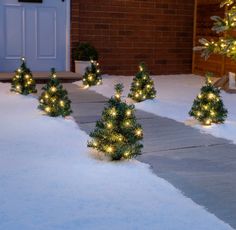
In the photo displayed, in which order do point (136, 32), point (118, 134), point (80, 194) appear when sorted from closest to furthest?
point (80, 194)
point (118, 134)
point (136, 32)

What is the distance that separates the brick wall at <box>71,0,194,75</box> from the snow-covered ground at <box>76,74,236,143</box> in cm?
65

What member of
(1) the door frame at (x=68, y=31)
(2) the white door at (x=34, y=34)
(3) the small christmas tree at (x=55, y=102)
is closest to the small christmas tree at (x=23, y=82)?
(3) the small christmas tree at (x=55, y=102)

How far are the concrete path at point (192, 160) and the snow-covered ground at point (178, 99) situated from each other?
1.04ft

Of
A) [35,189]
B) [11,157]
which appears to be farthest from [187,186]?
[11,157]

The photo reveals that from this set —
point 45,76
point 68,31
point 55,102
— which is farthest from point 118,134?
point 68,31

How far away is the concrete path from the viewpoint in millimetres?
4086

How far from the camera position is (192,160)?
523cm

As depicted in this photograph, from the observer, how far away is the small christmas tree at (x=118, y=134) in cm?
504

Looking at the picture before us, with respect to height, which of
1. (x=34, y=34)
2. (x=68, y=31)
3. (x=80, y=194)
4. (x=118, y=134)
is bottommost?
(x=80, y=194)

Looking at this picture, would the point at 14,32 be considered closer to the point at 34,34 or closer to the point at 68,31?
the point at 34,34

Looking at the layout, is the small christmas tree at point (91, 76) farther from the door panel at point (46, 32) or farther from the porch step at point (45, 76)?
the door panel at point (46, 32)

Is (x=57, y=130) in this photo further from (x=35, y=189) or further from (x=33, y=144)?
(x=35, y=189)

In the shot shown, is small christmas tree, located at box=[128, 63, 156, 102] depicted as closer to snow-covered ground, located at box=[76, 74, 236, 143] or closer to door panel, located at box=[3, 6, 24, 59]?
snow-covered ground, located at box=[76, 74, 236, 143]

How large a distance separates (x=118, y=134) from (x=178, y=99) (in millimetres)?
4864
